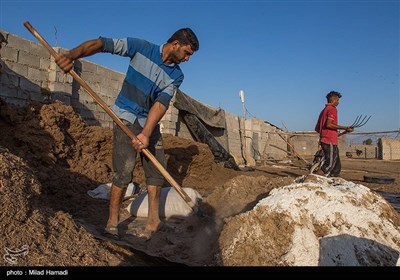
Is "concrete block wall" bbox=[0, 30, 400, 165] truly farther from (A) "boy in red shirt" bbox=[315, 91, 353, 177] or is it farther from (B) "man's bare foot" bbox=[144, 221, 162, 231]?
(A) "boy in red shirt" bbox=[315, 91, 353, 177]

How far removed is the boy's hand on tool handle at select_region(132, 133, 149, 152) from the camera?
113 inches

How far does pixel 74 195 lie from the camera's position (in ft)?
13.1

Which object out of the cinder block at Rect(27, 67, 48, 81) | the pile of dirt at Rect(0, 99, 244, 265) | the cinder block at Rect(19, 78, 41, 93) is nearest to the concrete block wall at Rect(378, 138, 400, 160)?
the pile of dirt at Rect(0, 99, 244, 265)

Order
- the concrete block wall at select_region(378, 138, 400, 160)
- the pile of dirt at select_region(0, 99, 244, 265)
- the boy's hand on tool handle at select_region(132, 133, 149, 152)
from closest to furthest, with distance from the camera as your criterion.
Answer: the pile of dirt at select_region(0, 99, 244, 265) → the boy's hand on tool handle at select_region(132, 133, 149, 152) → the concrete block wall at select_region(378, 138, 400, 160)

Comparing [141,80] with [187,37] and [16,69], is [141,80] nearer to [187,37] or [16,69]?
[187,37]

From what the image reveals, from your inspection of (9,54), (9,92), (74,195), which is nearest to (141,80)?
(74,195)

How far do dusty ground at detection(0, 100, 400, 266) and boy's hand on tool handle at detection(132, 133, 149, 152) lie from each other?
0.72 metres

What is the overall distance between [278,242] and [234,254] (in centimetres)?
30

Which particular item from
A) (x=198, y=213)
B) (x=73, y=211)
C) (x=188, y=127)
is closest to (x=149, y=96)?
(x=198, y=213)

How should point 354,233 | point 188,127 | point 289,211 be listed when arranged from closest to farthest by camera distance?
1. point 354,233
2. point 289,211
3. point 188,127

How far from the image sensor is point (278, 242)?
91.5 inches

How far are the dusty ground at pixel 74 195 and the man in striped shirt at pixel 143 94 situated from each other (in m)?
0.40

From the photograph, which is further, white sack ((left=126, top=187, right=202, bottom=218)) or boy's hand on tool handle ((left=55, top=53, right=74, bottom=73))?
white sack ((left=126, top=187, right=202, bottom=218))
